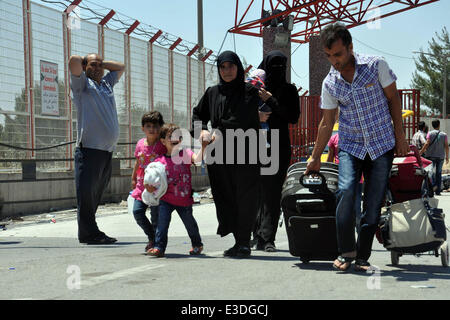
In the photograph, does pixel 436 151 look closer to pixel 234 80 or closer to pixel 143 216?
pixel 143 216

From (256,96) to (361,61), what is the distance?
4.70 feet

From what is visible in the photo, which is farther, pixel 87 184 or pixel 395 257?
pixel 87 184

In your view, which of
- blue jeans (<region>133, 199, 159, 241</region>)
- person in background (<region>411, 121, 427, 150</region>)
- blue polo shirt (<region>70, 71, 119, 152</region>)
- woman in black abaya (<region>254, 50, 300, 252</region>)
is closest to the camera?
woman in black abaya (<region>254, 50, 300, 252</region>)

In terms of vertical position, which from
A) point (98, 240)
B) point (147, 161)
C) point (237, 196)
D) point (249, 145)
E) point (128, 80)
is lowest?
point (98, 240)

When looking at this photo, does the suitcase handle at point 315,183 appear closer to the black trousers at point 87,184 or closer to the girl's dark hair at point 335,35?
the girl's dark hair at point 335,35

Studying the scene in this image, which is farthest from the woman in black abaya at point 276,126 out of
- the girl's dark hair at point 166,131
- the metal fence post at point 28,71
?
the metal fence post at point 28,71

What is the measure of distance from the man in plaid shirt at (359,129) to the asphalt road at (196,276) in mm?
331

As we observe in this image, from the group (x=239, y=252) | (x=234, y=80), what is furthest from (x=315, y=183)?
(x=234, y=80)

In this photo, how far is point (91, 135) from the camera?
8148 mm

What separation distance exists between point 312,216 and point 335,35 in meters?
1.39

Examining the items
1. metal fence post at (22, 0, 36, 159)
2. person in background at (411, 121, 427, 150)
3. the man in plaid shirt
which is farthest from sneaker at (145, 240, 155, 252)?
person in background at (411, 121, 427, 150)

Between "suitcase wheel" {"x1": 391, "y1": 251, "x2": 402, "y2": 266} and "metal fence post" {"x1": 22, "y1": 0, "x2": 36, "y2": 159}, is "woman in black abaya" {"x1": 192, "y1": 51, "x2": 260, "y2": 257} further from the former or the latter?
"metal fence post" {"x1": 22, "y1": 0, "x2": 36, "y2": 159}

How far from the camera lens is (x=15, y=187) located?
527 inches

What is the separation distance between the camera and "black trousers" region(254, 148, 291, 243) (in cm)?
738
